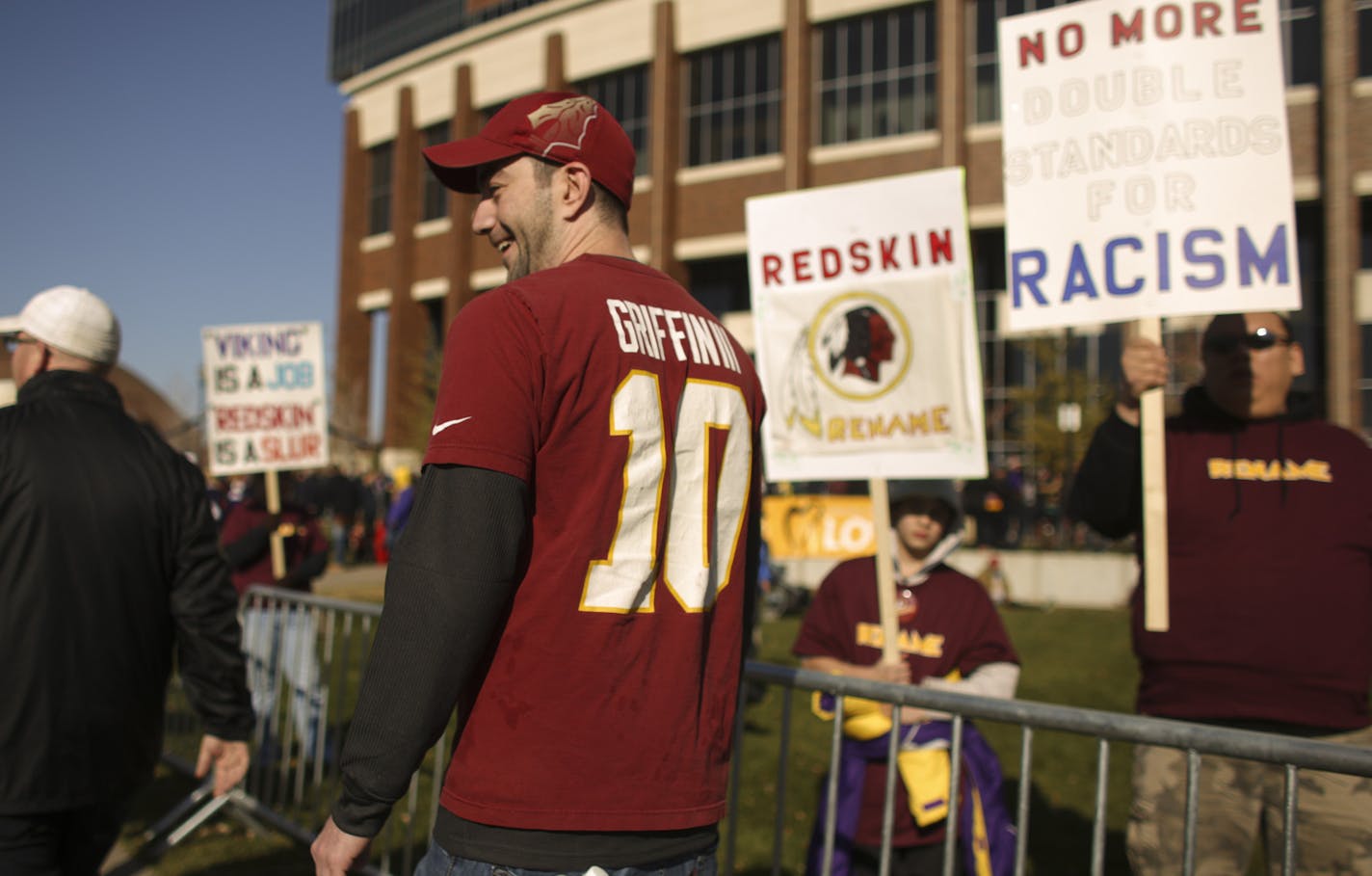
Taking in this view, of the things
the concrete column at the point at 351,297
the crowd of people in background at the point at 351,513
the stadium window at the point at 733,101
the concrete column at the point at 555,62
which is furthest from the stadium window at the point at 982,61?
the concrete column at the point at 351,297

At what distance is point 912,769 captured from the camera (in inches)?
146

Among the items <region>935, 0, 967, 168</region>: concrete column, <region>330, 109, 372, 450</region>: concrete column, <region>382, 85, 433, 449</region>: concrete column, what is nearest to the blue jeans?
<region>935, 0, 967, 168</region>: concrete column

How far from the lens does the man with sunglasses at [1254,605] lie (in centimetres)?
312

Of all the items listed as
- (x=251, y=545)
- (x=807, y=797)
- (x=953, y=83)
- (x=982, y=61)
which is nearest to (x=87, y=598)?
(x=807, y=797)

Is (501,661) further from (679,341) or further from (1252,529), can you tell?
(1252,529)

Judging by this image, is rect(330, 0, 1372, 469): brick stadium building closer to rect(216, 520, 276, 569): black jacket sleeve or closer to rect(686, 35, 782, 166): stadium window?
rect(686, 35, 782, 166): stadium window

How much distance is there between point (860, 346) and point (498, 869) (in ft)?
8.51

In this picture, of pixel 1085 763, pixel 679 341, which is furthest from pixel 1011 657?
pixel 1085 763

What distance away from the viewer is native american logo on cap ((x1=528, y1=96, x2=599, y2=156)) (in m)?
2.06

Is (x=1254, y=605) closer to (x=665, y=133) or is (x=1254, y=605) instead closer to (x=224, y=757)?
(x=224, y=757)

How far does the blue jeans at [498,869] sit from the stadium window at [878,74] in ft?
90.1

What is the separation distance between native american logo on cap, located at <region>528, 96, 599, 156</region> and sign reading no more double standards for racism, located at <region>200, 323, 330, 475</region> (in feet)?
22.8

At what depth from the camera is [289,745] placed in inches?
225

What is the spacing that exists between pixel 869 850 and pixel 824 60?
90.8 feet
